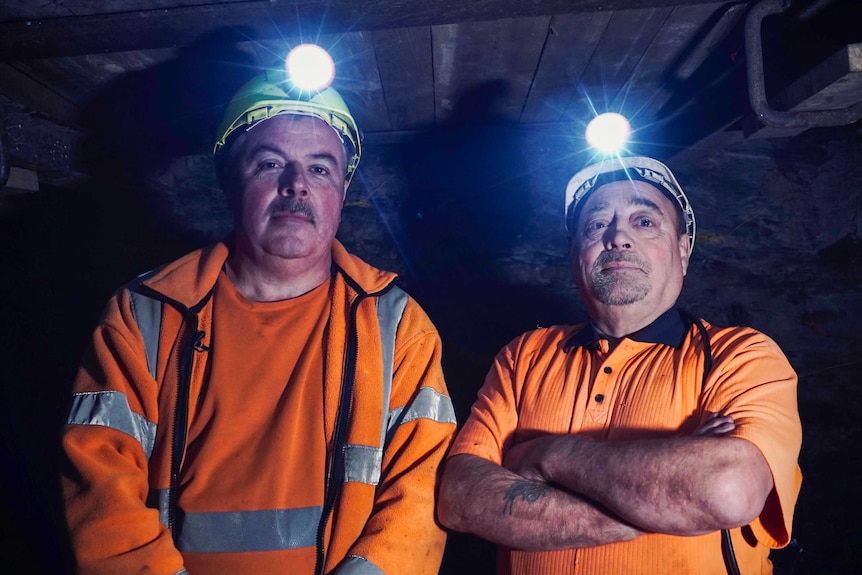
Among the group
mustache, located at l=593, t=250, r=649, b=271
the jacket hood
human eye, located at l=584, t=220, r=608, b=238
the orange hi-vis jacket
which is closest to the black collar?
mustache, located at l=593, t=250, r=649, b=271

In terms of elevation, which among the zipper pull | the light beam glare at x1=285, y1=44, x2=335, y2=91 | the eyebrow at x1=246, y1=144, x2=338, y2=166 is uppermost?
the light beam glare at x1=285, y1=44, x2=335, y2=91

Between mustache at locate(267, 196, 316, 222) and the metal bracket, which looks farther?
mustache at locate(267, 196, 316, 222)

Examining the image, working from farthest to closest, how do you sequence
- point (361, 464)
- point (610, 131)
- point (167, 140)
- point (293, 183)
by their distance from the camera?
point (167, 140) < point (610, 131) < point (293, 183) < point (361, 464)

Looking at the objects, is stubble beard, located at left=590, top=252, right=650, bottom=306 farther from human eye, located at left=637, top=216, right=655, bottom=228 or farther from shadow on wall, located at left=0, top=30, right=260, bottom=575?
shadow on wall, located at left=0, top=30, right=260, bottom=575

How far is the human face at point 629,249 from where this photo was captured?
7.32ft

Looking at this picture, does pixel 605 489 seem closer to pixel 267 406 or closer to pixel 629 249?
pixel 629 249

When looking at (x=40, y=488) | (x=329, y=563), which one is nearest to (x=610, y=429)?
(x=329, y=563)

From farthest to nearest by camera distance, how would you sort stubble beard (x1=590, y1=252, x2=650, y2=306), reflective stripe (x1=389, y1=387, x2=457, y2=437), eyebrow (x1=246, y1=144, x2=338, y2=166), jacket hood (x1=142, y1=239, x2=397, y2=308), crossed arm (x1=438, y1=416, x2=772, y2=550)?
1. eyebrow (x1=246, y1=144, x2=338, y2=166)
2. stubble beard (x1=590, y1=252, x2=650, y2=306)
3. jacket hood (x1=142, y1=239, x2=397, y2=308)
4. reflective stripe (x1=389, y1=387, x2=457, y2=437)
5. crossed arm (x1=438, y1=416, x2=772, y2=550)

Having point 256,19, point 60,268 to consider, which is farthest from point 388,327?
point 60,268

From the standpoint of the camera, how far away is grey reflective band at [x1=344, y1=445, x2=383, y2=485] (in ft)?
6.22

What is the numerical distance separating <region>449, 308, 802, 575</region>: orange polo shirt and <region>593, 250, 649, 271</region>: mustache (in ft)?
0.77

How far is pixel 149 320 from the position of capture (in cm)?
206

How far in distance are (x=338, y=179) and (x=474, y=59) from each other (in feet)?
2.79

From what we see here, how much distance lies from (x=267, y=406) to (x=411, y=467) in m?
0.61
